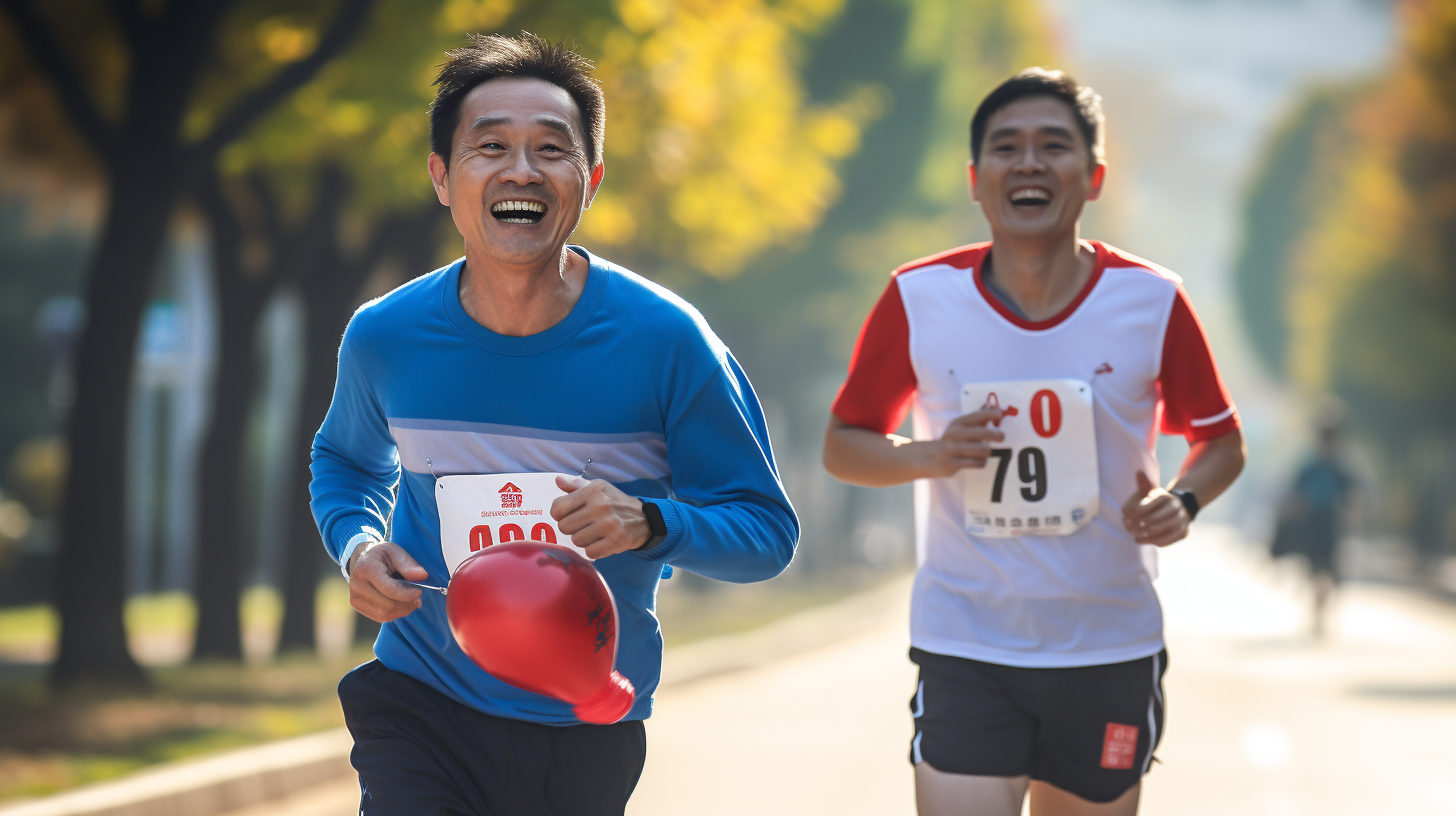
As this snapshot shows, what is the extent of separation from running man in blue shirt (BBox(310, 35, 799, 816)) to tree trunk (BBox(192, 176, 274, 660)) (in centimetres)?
1170

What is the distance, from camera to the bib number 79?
4.35m

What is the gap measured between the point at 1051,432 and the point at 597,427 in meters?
1.40

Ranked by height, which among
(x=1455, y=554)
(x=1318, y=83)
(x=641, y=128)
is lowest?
(x=1455, y=554)

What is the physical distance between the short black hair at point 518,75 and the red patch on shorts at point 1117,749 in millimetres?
1712

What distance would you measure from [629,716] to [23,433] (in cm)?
2597

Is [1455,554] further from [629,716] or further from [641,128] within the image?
[629,716]

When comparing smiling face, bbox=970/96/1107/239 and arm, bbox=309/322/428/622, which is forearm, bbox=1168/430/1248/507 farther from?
arm, bbox=309/322/428/622

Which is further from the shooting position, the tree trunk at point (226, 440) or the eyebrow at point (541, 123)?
the tree trunk at point (226, 440)

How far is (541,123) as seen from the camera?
342 centimetres

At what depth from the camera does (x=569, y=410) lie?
3.38 metres

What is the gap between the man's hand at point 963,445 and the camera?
14.1 ft

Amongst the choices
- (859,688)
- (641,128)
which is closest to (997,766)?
(859,688)

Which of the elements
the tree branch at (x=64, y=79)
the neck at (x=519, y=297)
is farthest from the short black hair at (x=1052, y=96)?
the tree branch at (x=64, y=79)

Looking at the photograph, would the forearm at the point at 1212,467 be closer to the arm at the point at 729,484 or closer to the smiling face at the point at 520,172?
the arm at the point at 729,484
